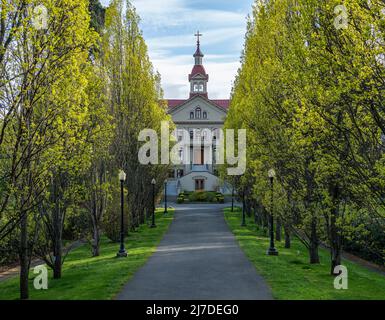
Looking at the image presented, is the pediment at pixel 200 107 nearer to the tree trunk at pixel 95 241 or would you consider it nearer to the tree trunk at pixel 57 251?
the tree trunk at pixel 95 241

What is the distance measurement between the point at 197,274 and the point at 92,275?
356 centimetres

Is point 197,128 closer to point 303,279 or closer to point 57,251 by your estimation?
point 57,251

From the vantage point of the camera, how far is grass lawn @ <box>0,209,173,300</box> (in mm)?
13141

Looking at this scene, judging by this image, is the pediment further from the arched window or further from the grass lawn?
the grass lawn

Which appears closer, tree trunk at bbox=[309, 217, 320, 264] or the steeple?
tree trunk at bbox=[309, 217, 320, 264]

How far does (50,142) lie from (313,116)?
19.6ft

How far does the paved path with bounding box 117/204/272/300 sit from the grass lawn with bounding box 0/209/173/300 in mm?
428

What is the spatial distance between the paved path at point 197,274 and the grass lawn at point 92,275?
1.40 ft

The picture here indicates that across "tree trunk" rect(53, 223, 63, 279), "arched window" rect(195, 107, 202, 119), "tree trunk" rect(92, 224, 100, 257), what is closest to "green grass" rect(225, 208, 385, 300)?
"tree trunk" rect(92, 224, 100, 257)

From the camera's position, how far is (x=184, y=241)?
25375mm

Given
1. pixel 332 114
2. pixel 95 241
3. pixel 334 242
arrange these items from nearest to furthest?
1. pixel 332 114
2. pixel 334 242
3. pixel 95 241

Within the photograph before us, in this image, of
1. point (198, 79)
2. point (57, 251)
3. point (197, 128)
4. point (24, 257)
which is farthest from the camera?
point (198, 79)

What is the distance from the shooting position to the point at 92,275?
1599 cm

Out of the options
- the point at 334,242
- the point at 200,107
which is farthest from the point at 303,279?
the point at 200,107
